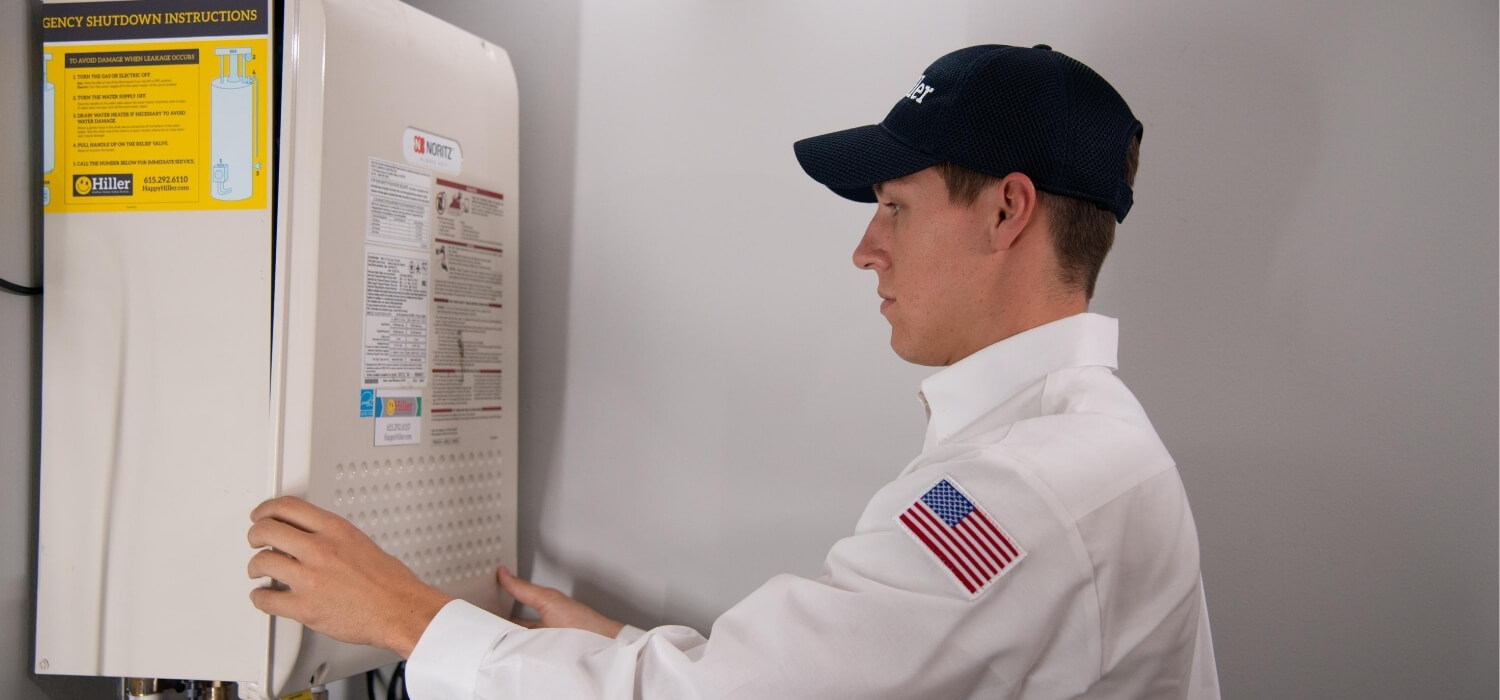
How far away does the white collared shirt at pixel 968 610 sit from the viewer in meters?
0.79

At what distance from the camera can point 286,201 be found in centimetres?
111

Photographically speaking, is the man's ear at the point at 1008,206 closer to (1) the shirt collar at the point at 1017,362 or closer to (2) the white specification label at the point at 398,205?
(1) the shirt collar at the point at 1017,362

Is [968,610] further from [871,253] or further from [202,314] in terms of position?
[202,314]

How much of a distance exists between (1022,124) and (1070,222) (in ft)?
0.37

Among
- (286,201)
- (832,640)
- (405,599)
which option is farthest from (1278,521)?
(286,201)

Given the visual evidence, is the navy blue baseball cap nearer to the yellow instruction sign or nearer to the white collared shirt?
the white collared shirt

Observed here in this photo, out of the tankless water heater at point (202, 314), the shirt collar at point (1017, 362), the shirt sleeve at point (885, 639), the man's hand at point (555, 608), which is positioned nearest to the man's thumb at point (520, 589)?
the man's hand at point (555, 608)

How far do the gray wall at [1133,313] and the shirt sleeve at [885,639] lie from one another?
0.50 m

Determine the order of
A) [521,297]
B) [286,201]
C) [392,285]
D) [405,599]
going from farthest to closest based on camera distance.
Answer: [521,297], [392,285], [286,201], [405,599]

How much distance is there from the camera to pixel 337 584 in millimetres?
990

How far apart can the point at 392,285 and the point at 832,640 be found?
2.44ft

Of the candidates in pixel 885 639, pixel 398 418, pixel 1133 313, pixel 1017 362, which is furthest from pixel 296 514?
pixel 1133 313

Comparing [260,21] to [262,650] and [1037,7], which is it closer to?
[262,650]

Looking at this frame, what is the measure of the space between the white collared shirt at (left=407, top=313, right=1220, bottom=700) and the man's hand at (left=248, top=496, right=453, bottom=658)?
68 mm
